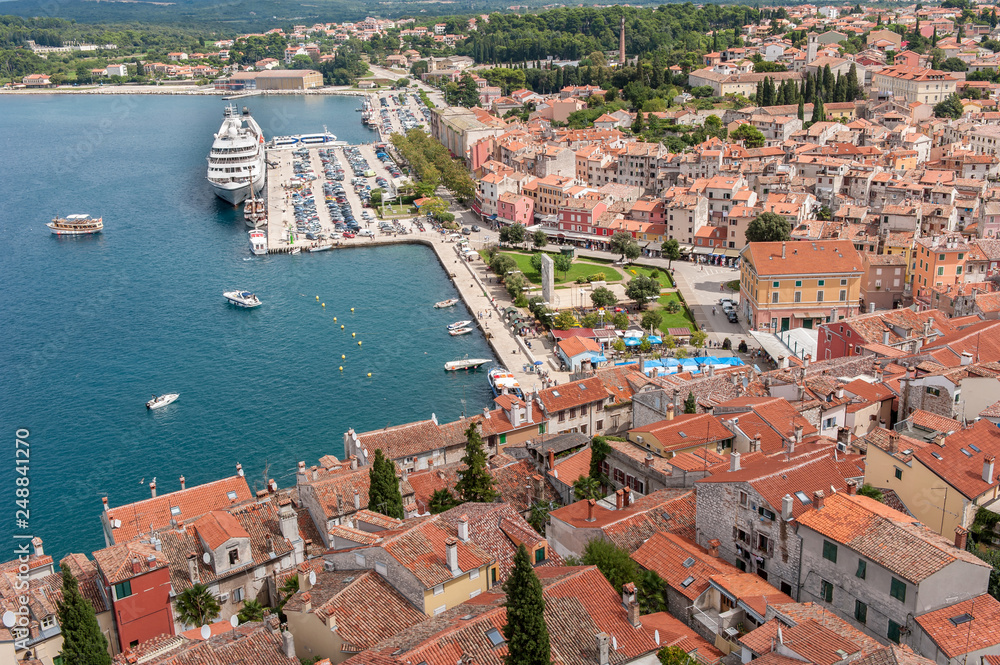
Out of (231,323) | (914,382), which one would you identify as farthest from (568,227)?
(914,382)

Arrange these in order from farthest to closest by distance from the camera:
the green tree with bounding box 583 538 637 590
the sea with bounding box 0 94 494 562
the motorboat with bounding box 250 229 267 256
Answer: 1. the motorboat with bounding box 250 229 267 256
2. the sea with bounding box 0 94 494 562
3. the green tree with bounding box 583 538 637 590

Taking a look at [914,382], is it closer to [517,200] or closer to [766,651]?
[766,651]

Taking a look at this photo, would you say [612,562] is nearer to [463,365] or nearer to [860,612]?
[860,612]

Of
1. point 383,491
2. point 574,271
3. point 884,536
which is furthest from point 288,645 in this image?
point 574,271

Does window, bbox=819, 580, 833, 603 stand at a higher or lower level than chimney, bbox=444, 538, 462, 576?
lower

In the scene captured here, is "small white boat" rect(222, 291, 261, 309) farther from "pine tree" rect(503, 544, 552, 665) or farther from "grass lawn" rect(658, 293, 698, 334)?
"pine tree" rect(503, 544, 552, 665)

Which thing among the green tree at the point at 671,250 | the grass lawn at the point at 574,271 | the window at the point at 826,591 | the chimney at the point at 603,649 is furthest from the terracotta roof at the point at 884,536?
the green tree at the point at 671,250

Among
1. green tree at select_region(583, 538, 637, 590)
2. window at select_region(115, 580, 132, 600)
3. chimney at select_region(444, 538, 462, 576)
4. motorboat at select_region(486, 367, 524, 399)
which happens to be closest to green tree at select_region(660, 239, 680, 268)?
motorboat at select_region(486, 367, 524, 399)
